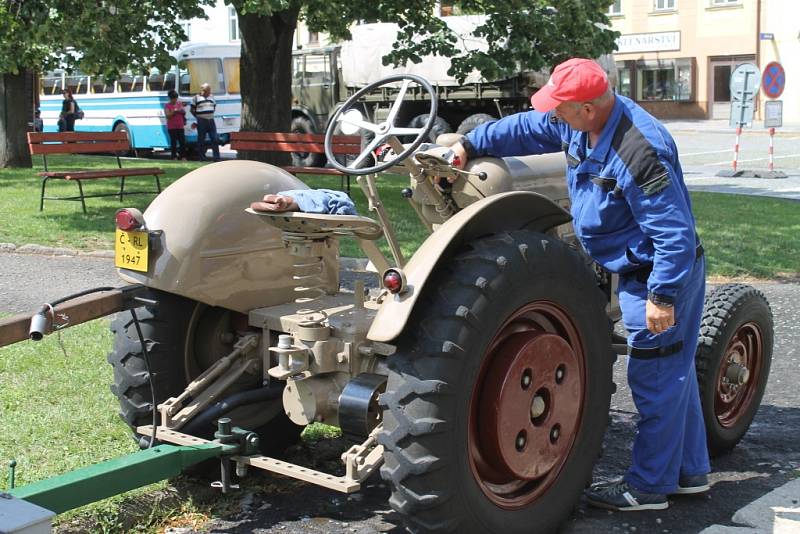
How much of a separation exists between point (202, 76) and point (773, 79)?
15677 millimetres

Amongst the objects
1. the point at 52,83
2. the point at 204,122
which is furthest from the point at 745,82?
the point at 52,83

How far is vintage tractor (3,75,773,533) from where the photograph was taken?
3459 mm

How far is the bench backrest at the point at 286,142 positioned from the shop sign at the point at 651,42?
105ft

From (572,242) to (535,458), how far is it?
1648 mm

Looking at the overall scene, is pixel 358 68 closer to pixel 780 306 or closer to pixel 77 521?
pixel 780 306

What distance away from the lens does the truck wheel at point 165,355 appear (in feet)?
14.0

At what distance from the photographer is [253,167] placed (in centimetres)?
453

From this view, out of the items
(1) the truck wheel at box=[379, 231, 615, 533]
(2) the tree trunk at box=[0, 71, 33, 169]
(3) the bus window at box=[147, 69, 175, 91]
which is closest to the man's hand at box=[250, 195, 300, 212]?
(1) the truck wheel at box=[379, 231, 615, 533]

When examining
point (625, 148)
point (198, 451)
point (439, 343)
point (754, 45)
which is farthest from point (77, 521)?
point (754, 45)

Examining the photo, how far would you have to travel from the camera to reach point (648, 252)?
161 inches

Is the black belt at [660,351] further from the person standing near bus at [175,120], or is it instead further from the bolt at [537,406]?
the person standing near bus at [175,120]

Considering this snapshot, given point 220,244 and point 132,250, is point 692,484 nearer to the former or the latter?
point 220,244

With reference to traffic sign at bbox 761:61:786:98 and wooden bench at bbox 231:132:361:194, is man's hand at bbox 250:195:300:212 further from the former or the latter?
traffic sign at bbox 761:61:786:98

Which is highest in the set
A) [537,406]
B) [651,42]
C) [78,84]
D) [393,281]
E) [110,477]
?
[651,42]
